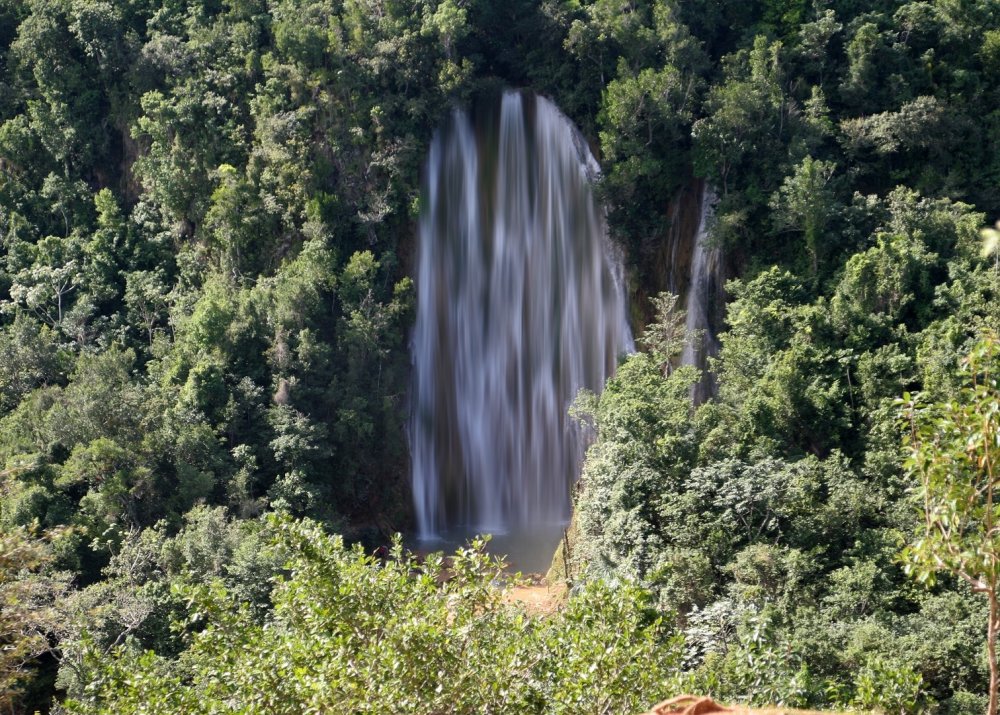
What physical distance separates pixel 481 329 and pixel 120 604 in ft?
35.1

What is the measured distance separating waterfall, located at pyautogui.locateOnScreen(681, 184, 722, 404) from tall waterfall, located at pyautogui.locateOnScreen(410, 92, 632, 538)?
216cm

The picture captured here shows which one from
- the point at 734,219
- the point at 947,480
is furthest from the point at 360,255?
the point at 947,480

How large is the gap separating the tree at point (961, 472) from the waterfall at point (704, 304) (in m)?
15.9

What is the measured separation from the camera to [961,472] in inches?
264

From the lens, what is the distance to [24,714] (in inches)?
696

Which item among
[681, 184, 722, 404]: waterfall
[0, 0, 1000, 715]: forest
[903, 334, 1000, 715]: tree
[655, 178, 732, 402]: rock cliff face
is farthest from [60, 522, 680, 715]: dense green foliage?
[681, 184, 722, 404]: waterfall

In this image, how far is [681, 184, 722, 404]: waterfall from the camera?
75.3 ft

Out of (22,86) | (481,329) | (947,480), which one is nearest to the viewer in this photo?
(947,480)

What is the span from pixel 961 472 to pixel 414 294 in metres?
19.0

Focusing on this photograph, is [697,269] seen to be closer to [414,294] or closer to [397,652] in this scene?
[414,294]

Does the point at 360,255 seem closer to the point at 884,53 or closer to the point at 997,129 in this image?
the point at 884,53

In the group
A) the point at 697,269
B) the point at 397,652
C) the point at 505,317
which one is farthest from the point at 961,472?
the point at 505,317

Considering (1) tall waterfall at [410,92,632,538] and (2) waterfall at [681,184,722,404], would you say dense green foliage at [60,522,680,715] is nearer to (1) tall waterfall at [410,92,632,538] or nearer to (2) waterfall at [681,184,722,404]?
(2) waterfall at [681,184,722,404]

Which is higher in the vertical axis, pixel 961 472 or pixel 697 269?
pixel 697 269
